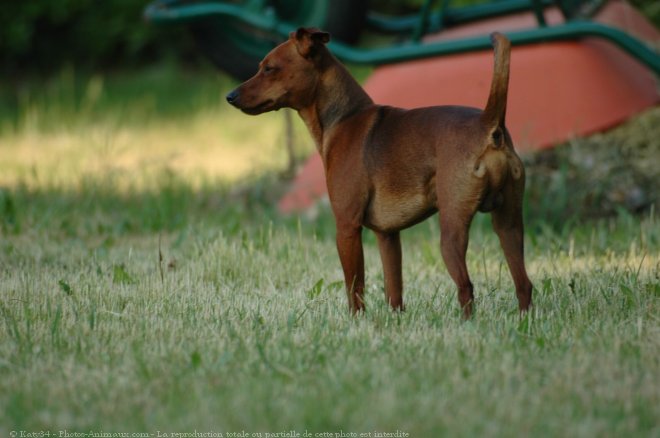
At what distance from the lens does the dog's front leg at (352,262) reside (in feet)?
13.7

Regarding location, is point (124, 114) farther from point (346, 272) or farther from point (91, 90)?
point (346, 272)

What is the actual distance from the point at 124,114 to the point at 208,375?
30.6 ft

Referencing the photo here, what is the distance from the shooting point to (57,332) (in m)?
3.87

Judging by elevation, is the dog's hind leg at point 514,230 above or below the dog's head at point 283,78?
below

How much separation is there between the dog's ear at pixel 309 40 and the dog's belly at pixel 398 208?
67cm

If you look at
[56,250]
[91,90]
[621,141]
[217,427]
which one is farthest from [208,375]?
[91,90]

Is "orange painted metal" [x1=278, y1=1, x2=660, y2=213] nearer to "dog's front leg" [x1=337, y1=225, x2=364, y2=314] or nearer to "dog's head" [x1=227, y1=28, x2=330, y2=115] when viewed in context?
"dog's head" [x1=227, y1=28, x2=330, y2=115]

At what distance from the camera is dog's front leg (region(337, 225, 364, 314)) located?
416 cm

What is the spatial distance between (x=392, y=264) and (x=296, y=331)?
59cm

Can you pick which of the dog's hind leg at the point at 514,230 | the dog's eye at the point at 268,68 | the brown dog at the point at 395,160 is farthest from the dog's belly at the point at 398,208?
the dog's eye at the point at 268,68

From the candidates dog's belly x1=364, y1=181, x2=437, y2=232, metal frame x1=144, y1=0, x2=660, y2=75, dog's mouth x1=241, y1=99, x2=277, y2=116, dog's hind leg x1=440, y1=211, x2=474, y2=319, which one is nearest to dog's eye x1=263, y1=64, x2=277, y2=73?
dog's mouth x1=241, y1=99, x2=277, y2=116

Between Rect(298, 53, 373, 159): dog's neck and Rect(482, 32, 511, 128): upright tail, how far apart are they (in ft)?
2.54

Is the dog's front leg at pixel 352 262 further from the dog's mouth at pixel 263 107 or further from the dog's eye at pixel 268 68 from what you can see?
the dog's eye at pixel 268 68

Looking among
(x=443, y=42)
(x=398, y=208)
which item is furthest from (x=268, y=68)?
(x=443, y=42)
